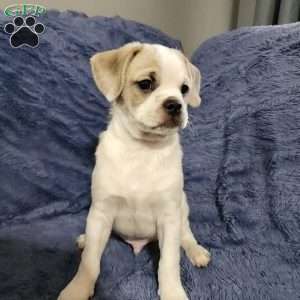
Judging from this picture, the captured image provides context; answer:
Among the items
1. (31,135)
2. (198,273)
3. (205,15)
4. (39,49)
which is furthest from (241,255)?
(205,15)

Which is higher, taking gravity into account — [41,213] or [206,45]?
[206,45]

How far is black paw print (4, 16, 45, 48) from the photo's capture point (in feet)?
4.53

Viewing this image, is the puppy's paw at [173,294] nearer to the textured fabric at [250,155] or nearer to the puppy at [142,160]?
the puppy at [142,160]

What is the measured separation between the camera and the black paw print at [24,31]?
138 cm

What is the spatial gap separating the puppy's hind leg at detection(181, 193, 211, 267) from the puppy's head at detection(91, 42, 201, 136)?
318 millimetres

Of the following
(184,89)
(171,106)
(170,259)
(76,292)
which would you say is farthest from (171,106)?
(76,292)

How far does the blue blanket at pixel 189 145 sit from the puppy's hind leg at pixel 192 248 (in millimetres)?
25

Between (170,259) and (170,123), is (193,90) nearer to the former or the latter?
(170,123)

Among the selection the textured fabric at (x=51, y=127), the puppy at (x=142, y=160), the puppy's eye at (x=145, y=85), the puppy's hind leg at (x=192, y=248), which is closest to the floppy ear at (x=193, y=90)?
the puppy at (x=142, y=160)

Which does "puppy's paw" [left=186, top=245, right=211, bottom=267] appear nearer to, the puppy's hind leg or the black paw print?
the puppy's hind leg

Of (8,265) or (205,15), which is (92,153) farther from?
(205,15)

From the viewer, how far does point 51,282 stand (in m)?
1.09

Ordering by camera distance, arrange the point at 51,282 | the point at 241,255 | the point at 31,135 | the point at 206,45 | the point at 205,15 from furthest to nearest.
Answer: the point at 205,15, the point at 206,45, the point at 31,135, the point at 241,255, the point at 51,282

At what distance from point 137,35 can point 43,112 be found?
0.44 m
